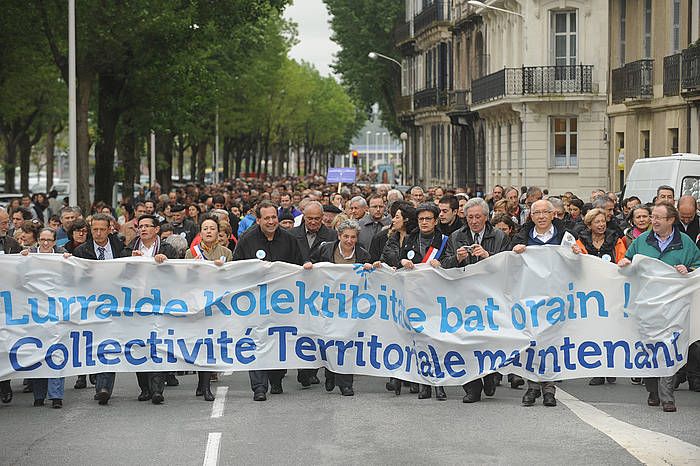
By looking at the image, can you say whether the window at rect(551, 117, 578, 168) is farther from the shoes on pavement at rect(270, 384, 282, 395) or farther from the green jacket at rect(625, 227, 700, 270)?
the shoes on pavement at rect(270, 384, 282, 395)

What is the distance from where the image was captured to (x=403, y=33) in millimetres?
75562

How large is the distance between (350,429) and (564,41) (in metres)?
36.7

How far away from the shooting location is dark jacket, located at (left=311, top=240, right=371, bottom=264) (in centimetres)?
1341

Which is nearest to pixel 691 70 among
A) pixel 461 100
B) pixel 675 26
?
pixel 675 26

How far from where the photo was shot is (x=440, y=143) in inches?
2699

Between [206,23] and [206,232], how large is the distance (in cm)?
2482

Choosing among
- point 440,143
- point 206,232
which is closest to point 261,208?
point 206,232

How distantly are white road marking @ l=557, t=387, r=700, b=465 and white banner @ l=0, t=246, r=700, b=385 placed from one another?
0.82 m

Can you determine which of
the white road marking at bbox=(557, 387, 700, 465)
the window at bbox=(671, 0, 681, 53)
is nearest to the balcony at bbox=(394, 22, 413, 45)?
the window at bbox=(671, 0, 681, 53)

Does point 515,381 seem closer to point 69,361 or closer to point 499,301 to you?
point 499,301

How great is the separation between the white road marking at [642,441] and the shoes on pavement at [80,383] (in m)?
4.80

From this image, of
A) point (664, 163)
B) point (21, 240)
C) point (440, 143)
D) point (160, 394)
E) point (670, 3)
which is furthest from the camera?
point (440, 143)

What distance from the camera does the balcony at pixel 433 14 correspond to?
67000 millimetres

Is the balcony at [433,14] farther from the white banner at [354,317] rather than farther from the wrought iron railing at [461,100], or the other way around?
the white banner at [354,317]
